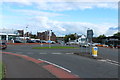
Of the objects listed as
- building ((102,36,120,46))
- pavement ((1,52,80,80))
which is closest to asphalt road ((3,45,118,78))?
pavement ((1,52,80,80))

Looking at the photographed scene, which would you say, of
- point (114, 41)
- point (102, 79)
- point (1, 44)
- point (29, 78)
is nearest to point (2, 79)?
point (29, 78)

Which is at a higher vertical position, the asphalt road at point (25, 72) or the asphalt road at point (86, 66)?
the asphalt road at point (25, 72)

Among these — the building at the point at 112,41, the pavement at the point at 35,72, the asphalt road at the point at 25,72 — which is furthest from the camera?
the building at the point at 112,41

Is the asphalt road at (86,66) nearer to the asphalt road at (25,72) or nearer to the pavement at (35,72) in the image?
the pavement at (35,72)

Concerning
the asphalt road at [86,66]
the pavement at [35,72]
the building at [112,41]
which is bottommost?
the asphalt road at [86,66]

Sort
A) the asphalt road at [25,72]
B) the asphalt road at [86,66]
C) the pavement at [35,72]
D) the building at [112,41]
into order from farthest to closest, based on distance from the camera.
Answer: the building at [112,41] < the asphalt road at [86,66] < the asphalt road at [25,72] < the pavement at [35,72]

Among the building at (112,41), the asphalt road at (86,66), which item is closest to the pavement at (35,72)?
the asphalt road at (86,66)

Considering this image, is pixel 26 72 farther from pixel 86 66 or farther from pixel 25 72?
pixel 86 66

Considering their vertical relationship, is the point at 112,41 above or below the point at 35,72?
above

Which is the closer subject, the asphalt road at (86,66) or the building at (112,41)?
the asphalt road at (86,66)

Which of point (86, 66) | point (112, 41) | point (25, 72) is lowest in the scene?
point (86, 66)

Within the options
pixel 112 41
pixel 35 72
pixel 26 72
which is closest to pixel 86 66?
pixel 35 72

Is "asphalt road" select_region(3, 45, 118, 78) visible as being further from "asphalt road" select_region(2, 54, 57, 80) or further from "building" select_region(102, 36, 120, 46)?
"building" select_region(102, 36, 120, 46)

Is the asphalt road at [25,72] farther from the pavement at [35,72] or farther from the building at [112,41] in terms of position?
the building at [112,41]
